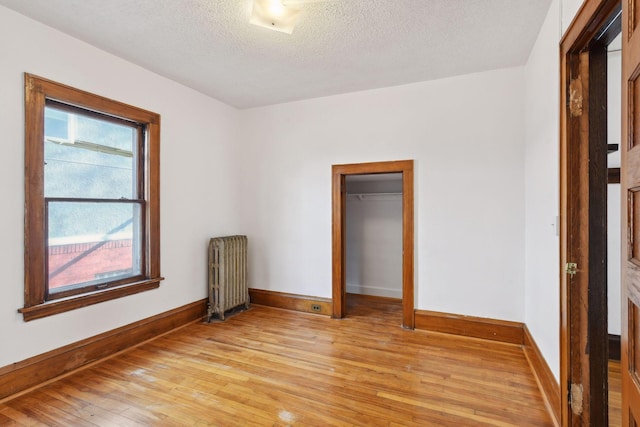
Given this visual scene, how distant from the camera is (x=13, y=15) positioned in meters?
2.18

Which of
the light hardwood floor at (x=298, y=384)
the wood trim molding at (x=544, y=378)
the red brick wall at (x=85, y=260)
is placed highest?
the red brick wall at (x=85, y=260)

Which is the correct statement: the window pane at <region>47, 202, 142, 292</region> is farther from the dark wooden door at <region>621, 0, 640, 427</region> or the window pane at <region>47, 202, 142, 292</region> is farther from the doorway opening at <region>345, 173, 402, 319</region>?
the dark wooden door at <region>621, 0, 640, 427</region>

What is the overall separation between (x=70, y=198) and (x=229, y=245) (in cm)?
164

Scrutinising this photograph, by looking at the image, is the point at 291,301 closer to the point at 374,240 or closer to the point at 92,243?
the point at 374,240

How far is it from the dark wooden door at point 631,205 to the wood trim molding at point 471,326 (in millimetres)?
2212

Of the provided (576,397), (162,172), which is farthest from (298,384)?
(162,172)

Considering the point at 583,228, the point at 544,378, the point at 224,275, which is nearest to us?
the point at 583,228

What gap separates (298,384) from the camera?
90.7 inches

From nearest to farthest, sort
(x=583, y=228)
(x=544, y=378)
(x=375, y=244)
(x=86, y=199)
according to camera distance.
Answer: (x=583, y=228), (x=544, y=378), (x=86, y=199), (x=375, y=244)

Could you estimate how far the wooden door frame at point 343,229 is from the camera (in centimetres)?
338

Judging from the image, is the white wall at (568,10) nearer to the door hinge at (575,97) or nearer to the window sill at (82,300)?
the door hinge at (575,97)

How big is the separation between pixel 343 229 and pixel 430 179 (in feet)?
3.75

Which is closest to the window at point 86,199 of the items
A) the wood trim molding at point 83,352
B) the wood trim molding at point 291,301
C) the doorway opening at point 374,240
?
the wood trim molding at point 83,352

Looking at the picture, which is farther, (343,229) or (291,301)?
(291,301)
